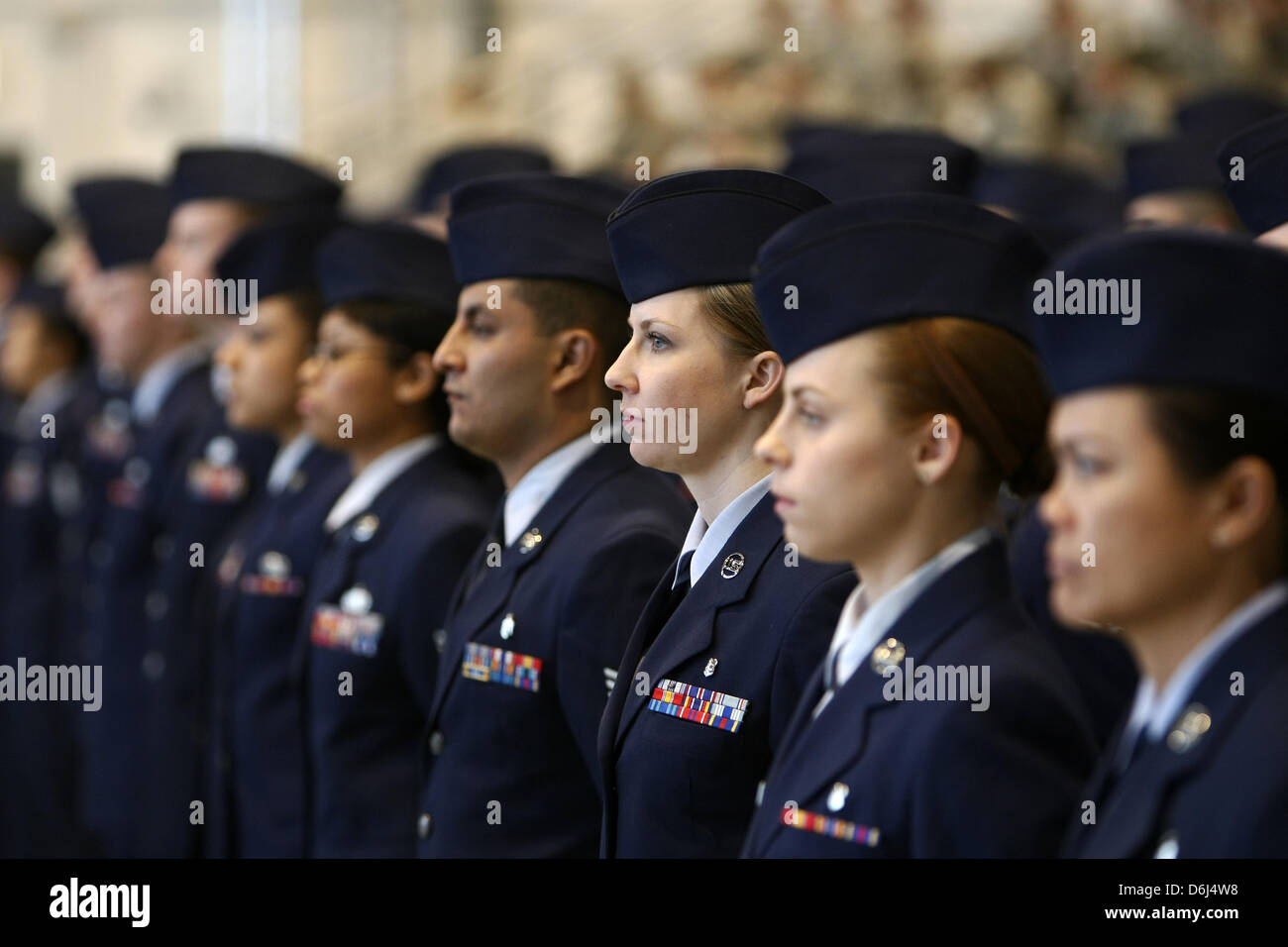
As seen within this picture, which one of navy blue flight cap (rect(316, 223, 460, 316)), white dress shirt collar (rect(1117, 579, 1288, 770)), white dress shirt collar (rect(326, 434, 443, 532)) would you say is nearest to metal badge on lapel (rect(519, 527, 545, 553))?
white dress shirt collar (rect(326, 434, 443, 532))

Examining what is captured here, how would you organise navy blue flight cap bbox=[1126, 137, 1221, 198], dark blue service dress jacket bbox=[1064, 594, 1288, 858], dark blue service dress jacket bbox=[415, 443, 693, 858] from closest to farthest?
dark blue service dress jacket bbox=[1064, 594, 1288, 858], dark blue service dress jacket bbox=[415, 443, 693, 858], navy blue flight cap bbox=[1126, 137, 1221, 198]

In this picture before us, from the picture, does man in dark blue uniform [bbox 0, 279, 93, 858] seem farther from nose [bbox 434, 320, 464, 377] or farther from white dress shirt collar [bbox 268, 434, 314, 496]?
nose [bbox 434, 320, 464, 377]

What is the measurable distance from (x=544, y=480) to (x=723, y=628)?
672 millimetres

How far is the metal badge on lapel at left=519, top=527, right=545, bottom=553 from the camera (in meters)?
2.85

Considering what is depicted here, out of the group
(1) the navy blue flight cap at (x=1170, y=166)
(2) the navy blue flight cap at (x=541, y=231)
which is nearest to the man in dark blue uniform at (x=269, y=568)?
(2) the navy blue flight cap at (x=541, y=231)

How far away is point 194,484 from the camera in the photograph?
16.4ft

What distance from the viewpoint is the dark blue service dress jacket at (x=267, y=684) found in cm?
358

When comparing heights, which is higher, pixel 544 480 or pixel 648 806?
pixel 544 480

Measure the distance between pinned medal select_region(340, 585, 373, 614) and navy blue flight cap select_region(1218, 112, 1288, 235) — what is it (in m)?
1.66

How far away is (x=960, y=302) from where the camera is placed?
6.37ft

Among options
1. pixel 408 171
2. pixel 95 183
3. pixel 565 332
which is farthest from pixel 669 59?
pixel 565 332

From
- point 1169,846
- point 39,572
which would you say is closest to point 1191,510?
point 1169,846

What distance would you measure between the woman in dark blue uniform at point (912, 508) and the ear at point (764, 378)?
14.5 inches

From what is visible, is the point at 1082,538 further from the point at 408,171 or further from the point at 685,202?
the point at 408,171
